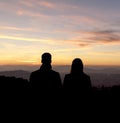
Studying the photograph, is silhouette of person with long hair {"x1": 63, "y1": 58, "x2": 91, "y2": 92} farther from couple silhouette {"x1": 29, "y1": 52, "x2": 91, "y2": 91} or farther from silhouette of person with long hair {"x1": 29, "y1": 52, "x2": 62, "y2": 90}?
silhouette of person with long hair {"x1": 29, "y1": 52, "x2": 62, "y2": 90}

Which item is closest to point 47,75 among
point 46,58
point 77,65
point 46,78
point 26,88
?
point 46,78

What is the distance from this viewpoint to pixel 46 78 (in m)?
12.1

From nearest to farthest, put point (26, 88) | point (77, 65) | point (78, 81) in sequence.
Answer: point (77, 65) < point (78, 81) < point (26, 88)

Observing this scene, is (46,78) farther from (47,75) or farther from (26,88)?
(26,88)

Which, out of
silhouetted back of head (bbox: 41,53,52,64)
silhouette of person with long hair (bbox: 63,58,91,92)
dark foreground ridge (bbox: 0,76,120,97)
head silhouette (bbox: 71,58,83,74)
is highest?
silhouetted back of head (bbox: 41,53,52,64)

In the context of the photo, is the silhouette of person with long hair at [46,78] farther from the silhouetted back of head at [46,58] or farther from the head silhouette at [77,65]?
the head silhouette at [77,65]

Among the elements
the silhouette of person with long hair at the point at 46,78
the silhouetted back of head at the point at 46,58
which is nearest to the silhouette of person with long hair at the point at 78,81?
the silhouette of person with long hair at the point at 46,78

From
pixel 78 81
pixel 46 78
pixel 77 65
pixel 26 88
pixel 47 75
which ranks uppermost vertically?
pixel 77 65

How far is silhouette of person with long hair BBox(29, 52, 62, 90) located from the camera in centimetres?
1203

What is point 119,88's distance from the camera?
19.0 m

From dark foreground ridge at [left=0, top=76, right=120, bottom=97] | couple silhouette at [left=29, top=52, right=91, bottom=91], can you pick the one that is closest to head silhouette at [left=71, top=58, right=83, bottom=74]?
couple silhouette at [left=29, top=52, right=91, bottom=91]

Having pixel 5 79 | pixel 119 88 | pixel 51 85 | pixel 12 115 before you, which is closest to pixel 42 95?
pixel 51 85

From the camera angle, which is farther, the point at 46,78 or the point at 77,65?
the point at 77,65

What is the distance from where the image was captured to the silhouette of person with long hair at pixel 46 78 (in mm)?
12031
